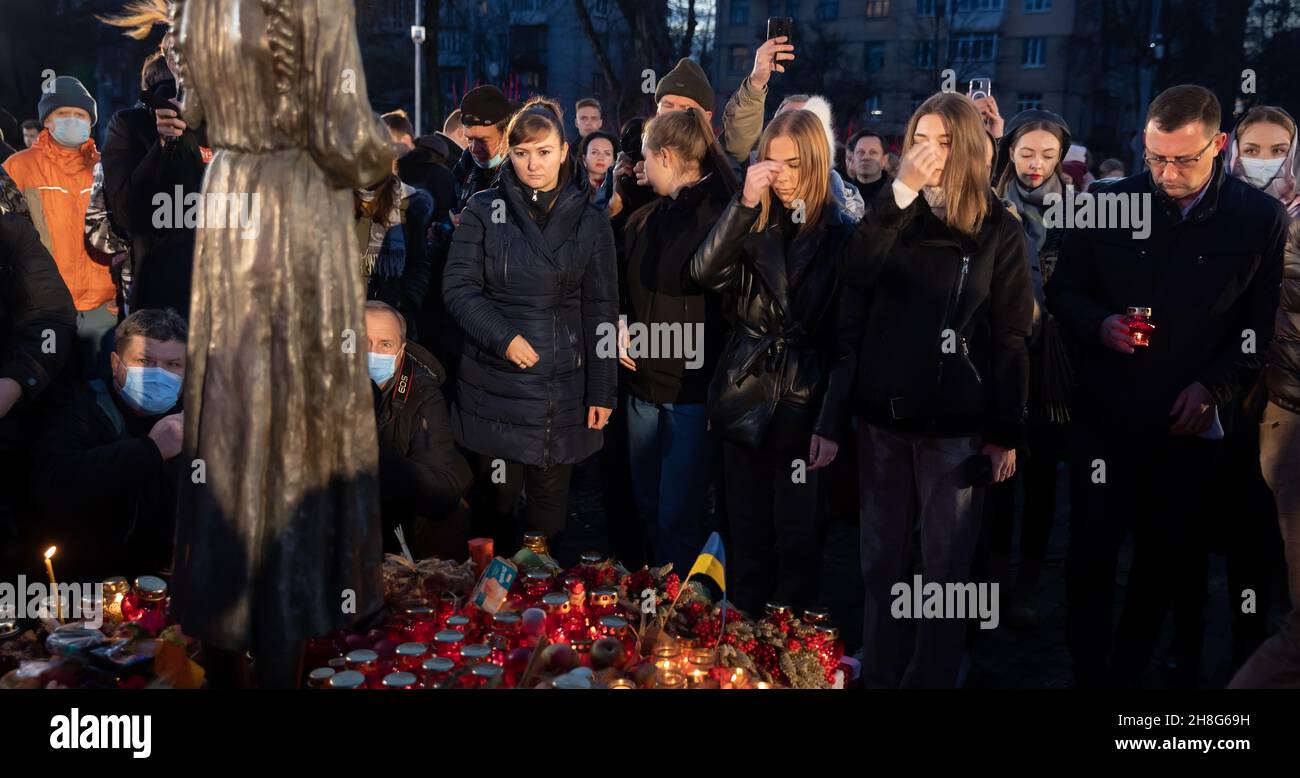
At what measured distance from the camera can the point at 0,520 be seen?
6.03m

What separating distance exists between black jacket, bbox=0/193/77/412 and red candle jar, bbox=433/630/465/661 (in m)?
2.15

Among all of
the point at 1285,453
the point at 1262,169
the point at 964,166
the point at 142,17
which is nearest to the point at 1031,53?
the point at 1262,169

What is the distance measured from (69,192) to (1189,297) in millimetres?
6948

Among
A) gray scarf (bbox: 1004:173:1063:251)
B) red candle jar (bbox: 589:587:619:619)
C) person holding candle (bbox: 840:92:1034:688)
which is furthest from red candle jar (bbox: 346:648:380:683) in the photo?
gray scarf (bbox: 1004:173:1063:251)

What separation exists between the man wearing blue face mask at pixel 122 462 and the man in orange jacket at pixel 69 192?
314 centimetres

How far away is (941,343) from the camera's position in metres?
4.41

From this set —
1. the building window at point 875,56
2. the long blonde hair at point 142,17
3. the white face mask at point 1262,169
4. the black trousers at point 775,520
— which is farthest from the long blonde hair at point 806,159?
the building window at point 875,56

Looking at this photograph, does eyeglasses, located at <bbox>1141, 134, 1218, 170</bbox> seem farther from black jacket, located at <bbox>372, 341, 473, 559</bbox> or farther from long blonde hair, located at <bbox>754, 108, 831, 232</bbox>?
black jacket, located at <bbox>372, 341, 473, 559</bbox>

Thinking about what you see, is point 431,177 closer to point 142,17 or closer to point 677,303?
point 677,303

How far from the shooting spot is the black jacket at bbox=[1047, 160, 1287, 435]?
15.6 feet

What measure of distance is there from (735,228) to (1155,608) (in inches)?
93.6

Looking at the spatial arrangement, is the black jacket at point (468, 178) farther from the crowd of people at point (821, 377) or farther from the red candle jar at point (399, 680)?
the red candle jar at point (399, 680)

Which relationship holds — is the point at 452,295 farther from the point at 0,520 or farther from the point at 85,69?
the point at 85,69
